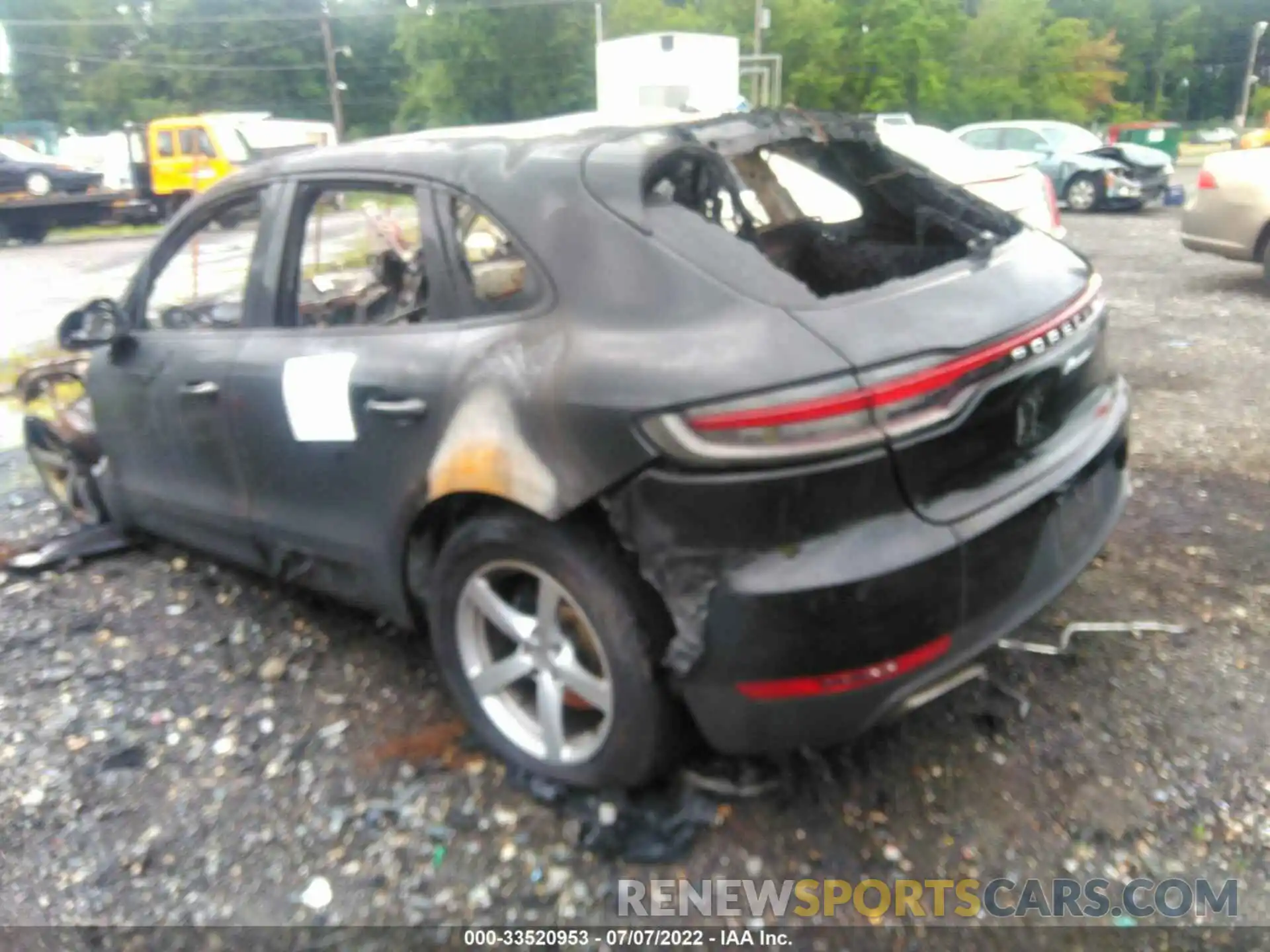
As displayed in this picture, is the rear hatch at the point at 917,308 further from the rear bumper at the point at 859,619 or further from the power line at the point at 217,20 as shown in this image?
the power line at the point at 217,20

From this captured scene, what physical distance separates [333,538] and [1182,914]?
2.44 metres

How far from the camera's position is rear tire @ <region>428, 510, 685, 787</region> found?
96.1 inches

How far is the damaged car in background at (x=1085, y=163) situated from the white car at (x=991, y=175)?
1019cm

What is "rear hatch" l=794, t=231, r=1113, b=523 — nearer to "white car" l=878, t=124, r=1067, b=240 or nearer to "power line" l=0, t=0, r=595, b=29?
"white car" l=878, t=124, r=1067, b=240

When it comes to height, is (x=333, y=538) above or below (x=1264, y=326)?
above

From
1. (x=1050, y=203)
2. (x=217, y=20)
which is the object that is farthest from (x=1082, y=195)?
(x=217, y=20)

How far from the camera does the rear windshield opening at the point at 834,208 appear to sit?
8.84 feet

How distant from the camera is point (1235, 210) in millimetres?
8836

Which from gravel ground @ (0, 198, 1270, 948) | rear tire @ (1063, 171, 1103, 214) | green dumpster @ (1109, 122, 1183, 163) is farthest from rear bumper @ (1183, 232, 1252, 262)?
green dumpster @ (1109, 122, 1183, 163)

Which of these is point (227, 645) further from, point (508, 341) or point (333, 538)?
point (508, 341)

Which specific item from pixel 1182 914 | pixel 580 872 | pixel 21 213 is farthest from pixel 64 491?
pixel 21 213

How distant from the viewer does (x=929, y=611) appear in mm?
2318

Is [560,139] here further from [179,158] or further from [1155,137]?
[1155,137]

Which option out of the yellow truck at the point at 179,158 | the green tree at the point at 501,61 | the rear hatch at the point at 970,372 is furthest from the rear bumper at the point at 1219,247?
the green tree at the point at 501,61
